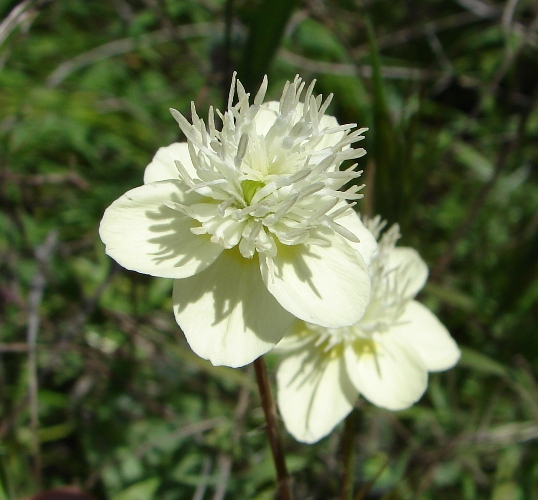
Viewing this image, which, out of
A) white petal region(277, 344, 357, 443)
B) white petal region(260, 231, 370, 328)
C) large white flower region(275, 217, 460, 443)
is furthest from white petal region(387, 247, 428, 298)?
white petal region(260, 231, 370, 328)

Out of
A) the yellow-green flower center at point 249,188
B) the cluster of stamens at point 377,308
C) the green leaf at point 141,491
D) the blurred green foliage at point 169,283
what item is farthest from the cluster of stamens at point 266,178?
the green leaf at point 141,491

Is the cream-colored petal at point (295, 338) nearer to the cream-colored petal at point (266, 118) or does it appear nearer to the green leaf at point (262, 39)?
the cream-colored petal at point (266, 118)

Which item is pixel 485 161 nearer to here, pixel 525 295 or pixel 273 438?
pixel 525 295

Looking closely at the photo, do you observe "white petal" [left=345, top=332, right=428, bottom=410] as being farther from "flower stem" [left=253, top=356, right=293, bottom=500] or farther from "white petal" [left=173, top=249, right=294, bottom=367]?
"white petal" [left=173, top=249, right=294, bottom=367]

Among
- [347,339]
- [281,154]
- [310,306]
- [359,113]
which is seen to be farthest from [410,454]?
[359,113]

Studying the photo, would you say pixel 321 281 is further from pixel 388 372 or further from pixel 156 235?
pixel 388 372
